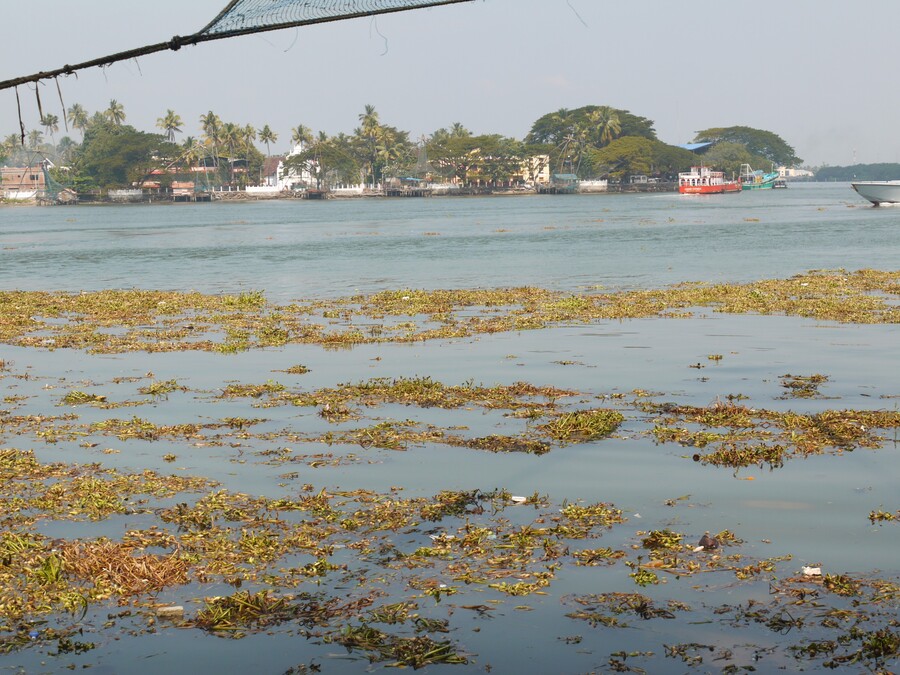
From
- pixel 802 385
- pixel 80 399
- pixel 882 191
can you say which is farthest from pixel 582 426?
pixel 882 191

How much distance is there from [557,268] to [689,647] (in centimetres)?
3699

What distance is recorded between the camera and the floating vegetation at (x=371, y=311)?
2142 centimetres

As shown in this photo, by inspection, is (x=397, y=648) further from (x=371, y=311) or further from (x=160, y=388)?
(x=371, y=311)

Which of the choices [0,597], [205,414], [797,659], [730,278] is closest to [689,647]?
[797,659]

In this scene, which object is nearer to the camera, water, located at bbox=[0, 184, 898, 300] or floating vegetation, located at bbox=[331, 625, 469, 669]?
floating vegetation, located at bbox=[331, 625, 469, 669]

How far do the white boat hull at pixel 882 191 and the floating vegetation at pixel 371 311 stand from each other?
8174 centimetres

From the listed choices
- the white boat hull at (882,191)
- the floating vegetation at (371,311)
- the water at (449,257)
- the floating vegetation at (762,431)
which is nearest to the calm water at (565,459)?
the floating vegetation at (762,431)

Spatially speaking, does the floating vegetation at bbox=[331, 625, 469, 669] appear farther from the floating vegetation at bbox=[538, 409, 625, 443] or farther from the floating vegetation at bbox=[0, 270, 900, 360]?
the floating vegetation at bbox=[0, 270, 900, 360]

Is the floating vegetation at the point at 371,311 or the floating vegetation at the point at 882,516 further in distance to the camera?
the floating vegetation at the point at 371,311

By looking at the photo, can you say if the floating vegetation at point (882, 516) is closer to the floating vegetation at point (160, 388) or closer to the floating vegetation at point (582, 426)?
the floating vegetation at point (582, 426)

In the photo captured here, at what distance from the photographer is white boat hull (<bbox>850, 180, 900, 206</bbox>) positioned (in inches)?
4235

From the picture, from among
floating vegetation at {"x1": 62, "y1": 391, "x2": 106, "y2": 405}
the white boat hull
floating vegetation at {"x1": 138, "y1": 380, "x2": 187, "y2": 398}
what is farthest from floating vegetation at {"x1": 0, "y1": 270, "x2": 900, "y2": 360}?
the white boat hull

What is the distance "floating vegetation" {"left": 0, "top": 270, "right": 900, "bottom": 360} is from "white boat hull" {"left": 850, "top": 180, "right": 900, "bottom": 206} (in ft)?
268

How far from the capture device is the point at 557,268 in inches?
1697
